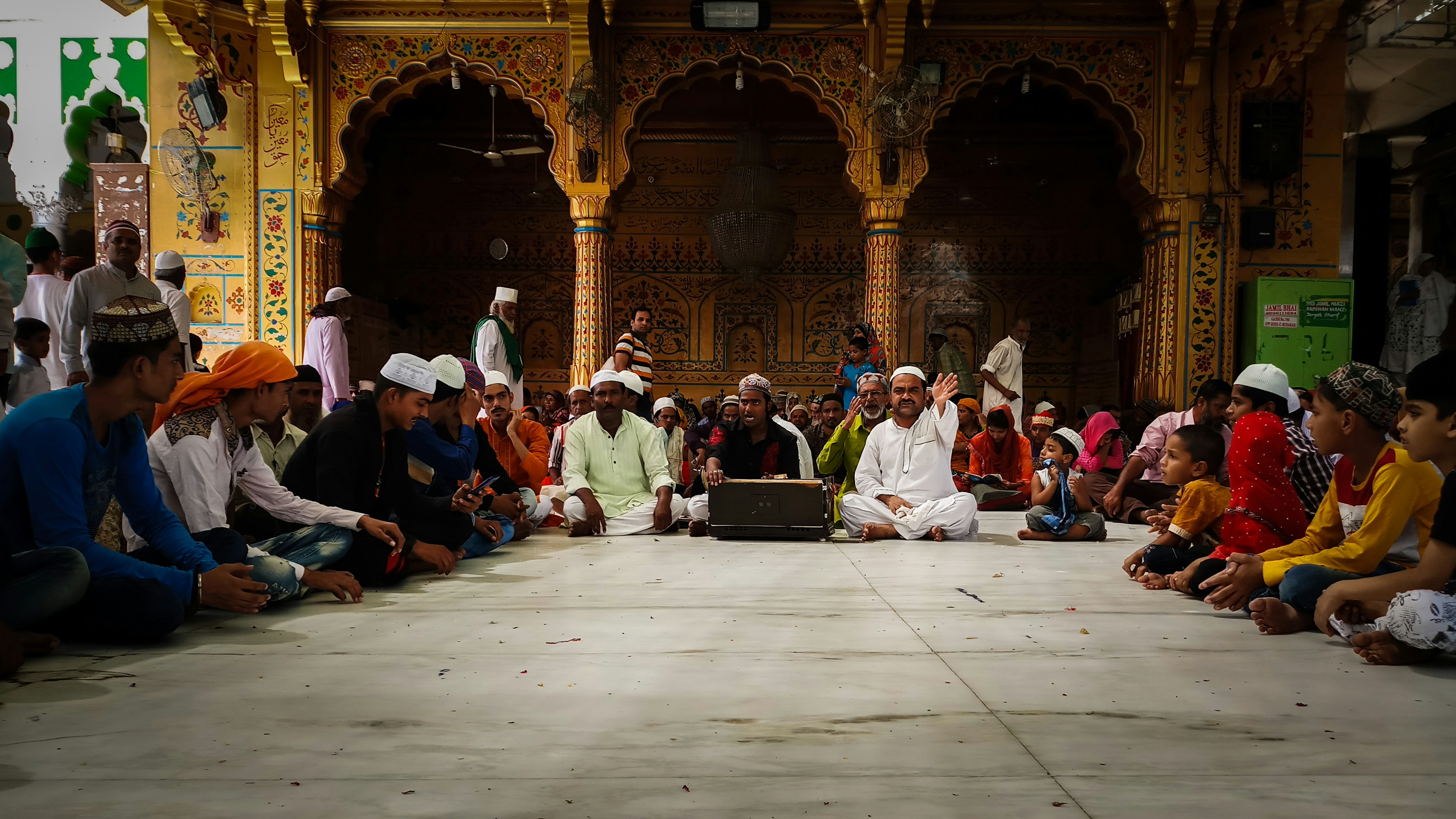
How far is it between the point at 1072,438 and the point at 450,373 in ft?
12.2

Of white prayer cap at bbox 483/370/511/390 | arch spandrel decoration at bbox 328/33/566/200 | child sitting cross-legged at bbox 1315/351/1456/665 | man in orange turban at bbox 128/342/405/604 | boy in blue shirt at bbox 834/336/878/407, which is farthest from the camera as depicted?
arch spandrel decoration at bbox 328/33/566/200

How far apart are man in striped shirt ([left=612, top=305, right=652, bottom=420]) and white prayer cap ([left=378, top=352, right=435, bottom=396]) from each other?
3.33 meters

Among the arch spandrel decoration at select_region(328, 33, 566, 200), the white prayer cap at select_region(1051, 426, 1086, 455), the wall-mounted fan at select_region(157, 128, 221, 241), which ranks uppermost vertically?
the arch spandrel decoration at select_region(328, 33, 566, 200)

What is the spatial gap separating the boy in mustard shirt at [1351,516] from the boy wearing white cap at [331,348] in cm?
656

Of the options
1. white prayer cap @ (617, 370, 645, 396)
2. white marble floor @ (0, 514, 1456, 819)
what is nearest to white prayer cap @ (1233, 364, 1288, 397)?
white marble floor @ (0, 514, 1456, 819)

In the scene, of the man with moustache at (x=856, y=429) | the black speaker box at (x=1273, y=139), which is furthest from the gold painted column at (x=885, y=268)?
the black speaker box at (x=1273, y=139)

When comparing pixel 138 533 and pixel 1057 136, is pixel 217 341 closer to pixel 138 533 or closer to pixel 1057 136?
pixel 138 533

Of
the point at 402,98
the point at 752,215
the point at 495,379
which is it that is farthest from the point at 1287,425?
the point at 402,98

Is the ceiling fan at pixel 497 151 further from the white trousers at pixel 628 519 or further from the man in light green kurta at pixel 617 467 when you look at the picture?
the white trousers at pixel 628 519

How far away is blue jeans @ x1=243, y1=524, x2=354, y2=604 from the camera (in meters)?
2.94

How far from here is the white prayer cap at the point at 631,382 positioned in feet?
19.7

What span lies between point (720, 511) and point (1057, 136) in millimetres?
8613

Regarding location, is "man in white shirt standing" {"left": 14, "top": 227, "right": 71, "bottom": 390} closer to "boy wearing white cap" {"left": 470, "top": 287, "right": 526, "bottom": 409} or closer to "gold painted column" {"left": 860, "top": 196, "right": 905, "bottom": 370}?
"boy wearing white cap" {"left": 470, "top": 287, "right": 526, "bottom": 409}

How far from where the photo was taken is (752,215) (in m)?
9.98
